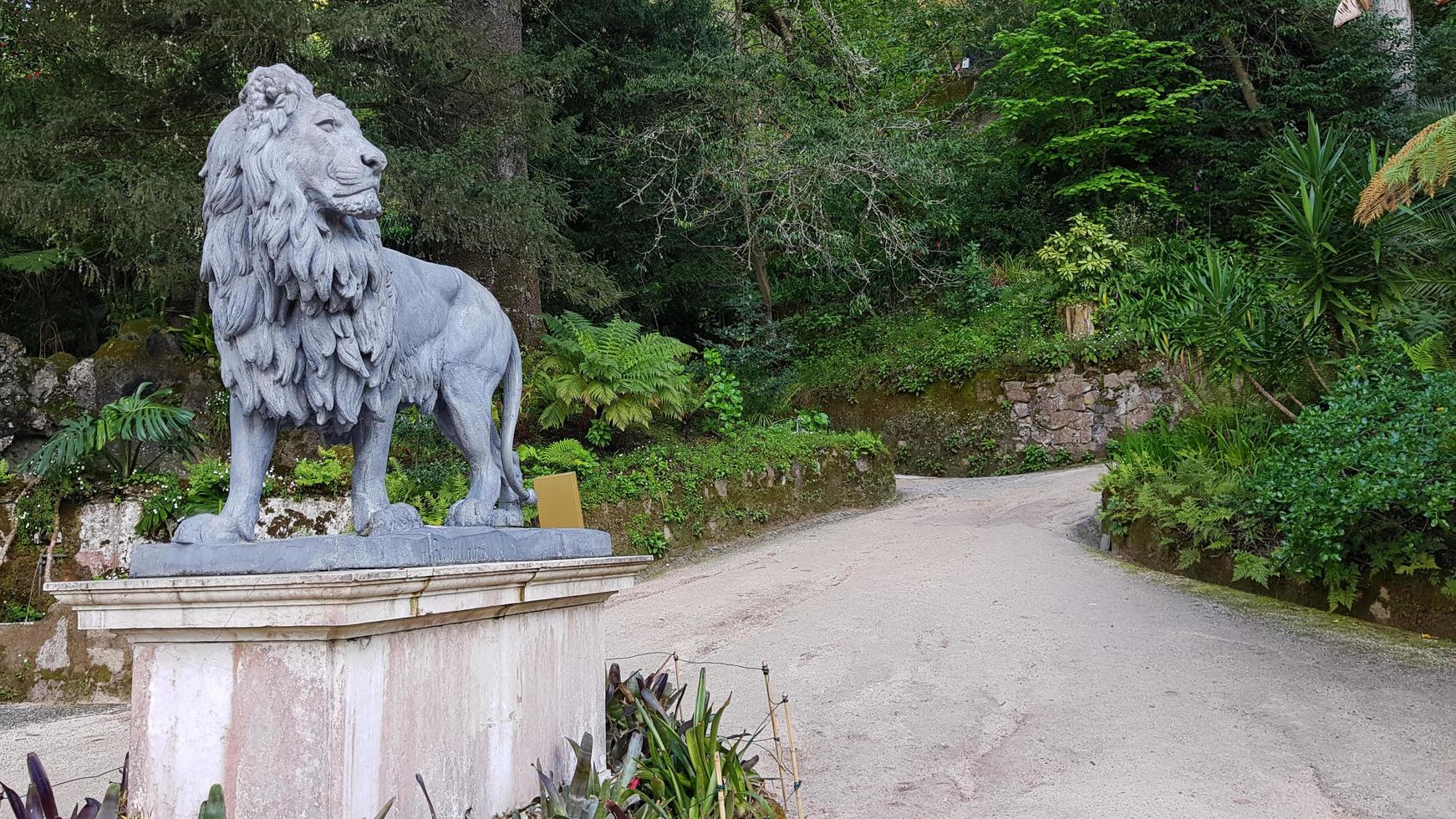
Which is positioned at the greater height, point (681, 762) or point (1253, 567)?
point (1253, 567)

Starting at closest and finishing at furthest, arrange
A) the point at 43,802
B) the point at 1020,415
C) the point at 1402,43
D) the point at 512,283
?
1. the point at 43,802
2. the point at 512,283
3. the point at 1020,415
4. the point at 1402,43

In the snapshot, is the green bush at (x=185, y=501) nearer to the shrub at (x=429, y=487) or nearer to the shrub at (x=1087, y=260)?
the shrub at (x=429, y=487)

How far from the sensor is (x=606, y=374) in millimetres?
10102

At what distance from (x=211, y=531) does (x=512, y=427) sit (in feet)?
3.71

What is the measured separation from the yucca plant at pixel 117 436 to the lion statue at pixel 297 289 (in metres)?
5.84

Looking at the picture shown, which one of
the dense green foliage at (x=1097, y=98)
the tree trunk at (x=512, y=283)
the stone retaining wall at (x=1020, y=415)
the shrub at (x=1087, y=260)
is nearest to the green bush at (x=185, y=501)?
the tree trunk at (x=512, y=283)

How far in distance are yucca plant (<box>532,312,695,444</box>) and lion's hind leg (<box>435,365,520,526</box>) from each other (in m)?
6.68

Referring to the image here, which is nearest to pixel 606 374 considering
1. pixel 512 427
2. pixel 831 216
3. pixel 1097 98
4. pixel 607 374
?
pixel 607 374

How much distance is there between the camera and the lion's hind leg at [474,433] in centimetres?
325

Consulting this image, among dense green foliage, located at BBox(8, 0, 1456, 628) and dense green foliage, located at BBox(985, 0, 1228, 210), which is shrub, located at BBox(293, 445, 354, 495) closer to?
dense green foliage, located at BBox(8, 0, 1456, 628)

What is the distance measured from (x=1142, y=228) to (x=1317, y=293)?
966 centimetres

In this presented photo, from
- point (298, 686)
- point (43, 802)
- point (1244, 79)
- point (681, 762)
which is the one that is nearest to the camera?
point (298, 686)

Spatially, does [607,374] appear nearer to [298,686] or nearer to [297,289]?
[297,289]

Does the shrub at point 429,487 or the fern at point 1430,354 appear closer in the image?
the fern at point 1430,354
